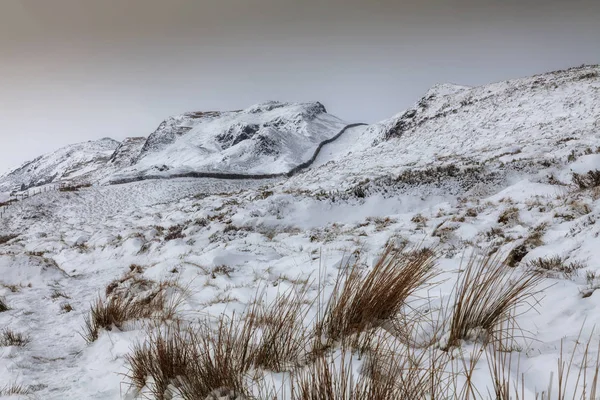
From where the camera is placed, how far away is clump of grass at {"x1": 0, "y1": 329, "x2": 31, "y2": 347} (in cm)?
325

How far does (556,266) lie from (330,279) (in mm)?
2421

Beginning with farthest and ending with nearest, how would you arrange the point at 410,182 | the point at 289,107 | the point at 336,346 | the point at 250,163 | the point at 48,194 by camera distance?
the point at 289,107
the point at 250,163
the point at 48,194
the point at 410,182
the point at 336,346

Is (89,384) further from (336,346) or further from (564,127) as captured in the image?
(564,127)

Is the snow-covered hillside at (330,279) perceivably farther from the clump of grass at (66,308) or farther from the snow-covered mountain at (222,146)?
the snow-covered mountain at (222,146)

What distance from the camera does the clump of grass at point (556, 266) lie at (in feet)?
8.88

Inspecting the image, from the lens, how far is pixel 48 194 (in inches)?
761

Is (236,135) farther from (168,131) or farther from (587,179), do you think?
(587,179)

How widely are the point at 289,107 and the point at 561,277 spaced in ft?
204

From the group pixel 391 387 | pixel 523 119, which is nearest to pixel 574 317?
pixel 391 387

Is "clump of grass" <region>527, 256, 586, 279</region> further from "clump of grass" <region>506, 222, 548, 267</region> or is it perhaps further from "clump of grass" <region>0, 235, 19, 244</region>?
"clump of grass" <region>0, 235, 19, 244</region>

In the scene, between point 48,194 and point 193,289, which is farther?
point 48,194

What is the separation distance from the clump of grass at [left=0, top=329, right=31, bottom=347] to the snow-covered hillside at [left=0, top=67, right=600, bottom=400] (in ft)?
0.09

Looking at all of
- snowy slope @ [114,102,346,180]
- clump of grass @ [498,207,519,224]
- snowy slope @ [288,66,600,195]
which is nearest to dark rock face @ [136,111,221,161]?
snowy slope @ [114,102,346,180]

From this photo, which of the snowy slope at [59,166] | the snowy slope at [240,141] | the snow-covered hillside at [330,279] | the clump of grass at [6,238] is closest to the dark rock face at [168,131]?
the snowy slope at [240,141]
